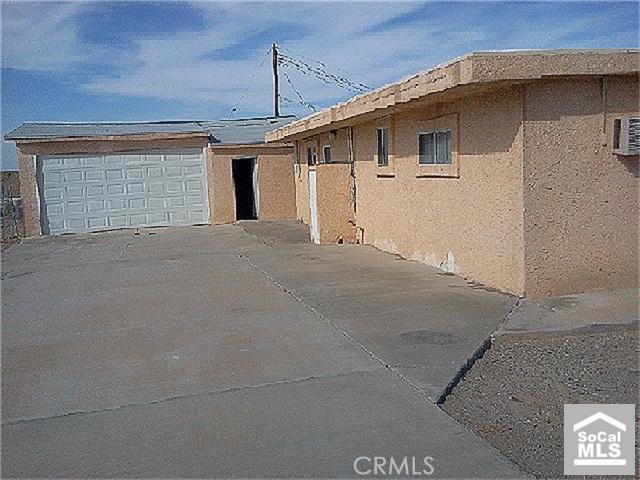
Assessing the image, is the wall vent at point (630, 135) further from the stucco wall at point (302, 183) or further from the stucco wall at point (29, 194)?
the stucco wall at point (29, 194)

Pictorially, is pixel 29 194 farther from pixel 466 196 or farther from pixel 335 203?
pixel 466 196

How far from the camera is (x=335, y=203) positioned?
15.6m

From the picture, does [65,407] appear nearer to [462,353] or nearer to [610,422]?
[462,353]

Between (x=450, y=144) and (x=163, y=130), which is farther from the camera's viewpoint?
(x=163, y=130)

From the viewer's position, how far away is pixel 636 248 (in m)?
8.36

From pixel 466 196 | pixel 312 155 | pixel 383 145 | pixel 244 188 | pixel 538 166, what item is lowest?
pixel 244 188

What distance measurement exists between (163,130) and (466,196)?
18.4m

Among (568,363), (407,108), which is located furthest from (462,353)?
(407,108)

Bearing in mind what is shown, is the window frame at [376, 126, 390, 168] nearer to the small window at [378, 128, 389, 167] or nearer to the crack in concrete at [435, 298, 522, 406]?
the small window at [378, 128, 389, 167]

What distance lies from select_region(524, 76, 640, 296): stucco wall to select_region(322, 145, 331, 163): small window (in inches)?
388

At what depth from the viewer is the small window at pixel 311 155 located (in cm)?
1930

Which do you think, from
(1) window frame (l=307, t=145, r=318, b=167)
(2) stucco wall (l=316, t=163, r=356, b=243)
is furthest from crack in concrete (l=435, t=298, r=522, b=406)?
(1) window frame (l=307, t=145, r=318, b=167)

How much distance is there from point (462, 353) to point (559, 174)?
318cm

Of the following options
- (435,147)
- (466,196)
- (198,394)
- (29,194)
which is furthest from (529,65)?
(29,194)
